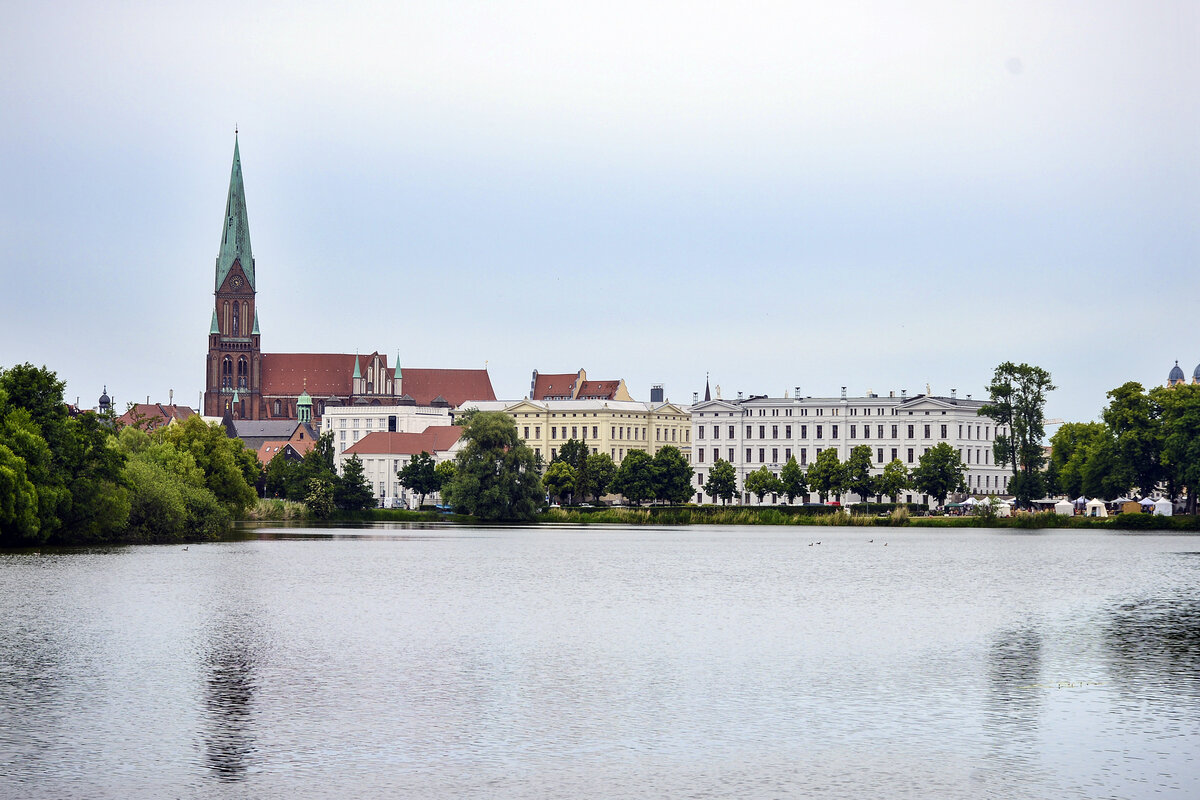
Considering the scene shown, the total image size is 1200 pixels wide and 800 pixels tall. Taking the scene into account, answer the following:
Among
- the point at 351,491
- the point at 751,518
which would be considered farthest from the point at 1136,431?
the point at 351,491

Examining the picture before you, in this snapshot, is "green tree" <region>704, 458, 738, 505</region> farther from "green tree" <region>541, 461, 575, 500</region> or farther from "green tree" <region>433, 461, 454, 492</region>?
"green tree" <region>433, 461, 454, 492</region>

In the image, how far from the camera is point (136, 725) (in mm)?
23156

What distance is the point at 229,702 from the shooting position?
2558 cm

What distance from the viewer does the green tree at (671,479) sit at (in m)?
174

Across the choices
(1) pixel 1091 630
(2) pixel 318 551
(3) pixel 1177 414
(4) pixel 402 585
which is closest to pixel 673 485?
(3) pixel 1177 414

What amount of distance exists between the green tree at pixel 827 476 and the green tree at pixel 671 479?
14.8 metres

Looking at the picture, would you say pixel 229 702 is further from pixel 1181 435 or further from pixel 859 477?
pixel 859 477

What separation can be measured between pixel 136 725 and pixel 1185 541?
8915 cm

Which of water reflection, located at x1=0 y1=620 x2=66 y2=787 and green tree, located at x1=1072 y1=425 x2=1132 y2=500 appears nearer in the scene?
water reflection, located at x1=0 y1=620 x2=66 y2=787

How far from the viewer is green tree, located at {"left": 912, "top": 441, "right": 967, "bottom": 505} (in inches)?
6614

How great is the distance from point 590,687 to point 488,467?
328 ft

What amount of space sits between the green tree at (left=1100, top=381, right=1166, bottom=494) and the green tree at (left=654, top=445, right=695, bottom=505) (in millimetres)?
63144

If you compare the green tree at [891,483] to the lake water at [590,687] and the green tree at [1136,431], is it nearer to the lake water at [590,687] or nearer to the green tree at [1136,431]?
the green tree at [1136,431]

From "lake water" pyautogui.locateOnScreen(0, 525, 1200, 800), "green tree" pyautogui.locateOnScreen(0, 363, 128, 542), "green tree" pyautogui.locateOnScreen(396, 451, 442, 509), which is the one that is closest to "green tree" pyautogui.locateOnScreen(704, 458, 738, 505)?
"green tree" pyautogui.locateOnScreen(396, 451, 442, 509)
